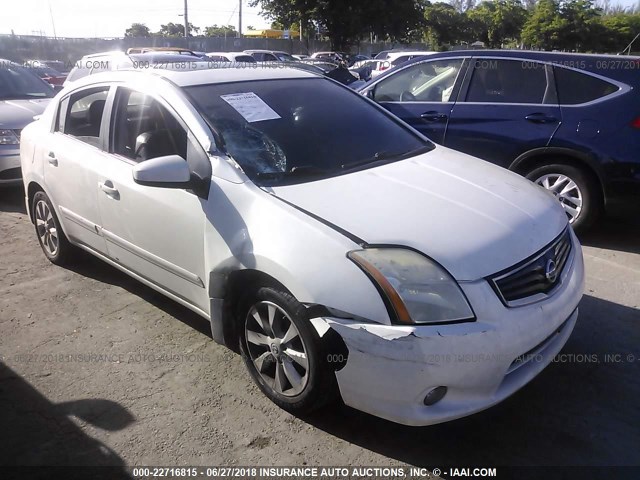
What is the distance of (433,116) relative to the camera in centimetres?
572

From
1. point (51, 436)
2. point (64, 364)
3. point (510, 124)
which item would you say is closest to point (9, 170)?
point (64, 364)

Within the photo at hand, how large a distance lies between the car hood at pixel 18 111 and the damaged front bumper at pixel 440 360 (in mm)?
5920

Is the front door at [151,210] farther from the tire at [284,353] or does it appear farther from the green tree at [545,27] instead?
the green tree at [545,27]

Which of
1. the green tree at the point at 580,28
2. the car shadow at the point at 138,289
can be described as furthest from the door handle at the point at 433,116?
the green tree at the point at 580,28

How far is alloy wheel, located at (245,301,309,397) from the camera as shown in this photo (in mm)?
2654

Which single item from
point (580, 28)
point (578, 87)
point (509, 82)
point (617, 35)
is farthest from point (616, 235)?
point (617, 35)

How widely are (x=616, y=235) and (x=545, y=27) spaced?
4980 cm

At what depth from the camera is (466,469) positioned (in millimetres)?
2480

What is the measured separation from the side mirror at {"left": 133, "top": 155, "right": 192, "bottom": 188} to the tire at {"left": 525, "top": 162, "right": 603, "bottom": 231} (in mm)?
3567

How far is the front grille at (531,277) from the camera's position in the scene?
8.00 feet

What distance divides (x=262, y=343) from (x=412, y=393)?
85cm

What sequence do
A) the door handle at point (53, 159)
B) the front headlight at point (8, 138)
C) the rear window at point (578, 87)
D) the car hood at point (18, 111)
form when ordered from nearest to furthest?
the door handle at point (53, 159) < the rear window at point (578, 87) < the front headlight at point (8, 138) < the car hood at point (18, 111)

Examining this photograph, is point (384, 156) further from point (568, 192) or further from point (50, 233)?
point (50, 233)

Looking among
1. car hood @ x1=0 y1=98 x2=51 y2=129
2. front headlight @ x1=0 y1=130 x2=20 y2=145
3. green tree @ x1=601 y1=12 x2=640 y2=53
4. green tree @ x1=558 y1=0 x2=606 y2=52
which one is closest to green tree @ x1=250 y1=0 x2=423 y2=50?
green tree @ x1=558 y1=0 x2=606 y2=52
